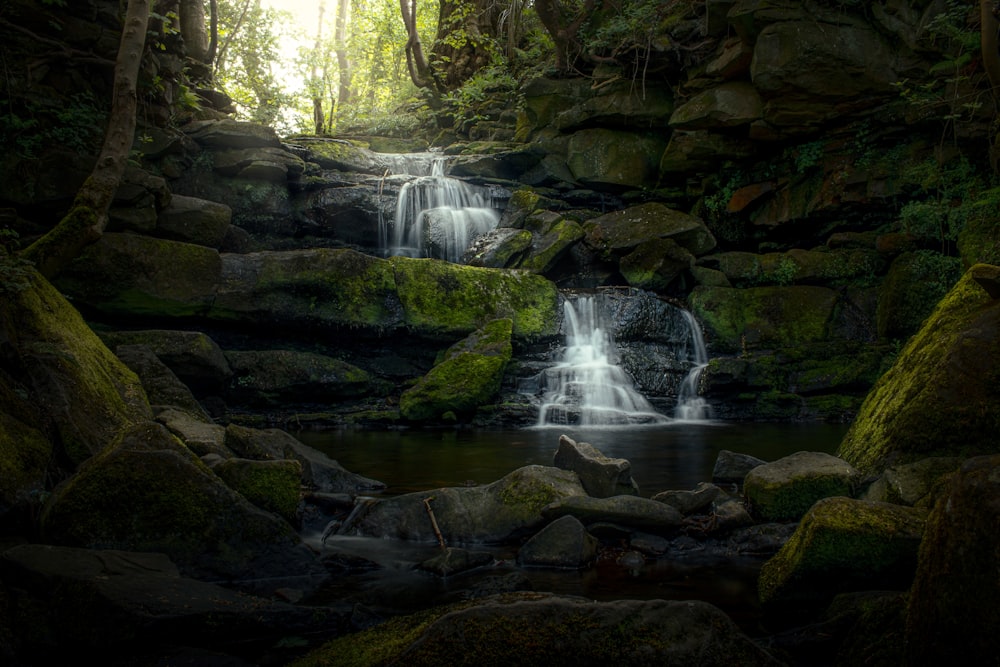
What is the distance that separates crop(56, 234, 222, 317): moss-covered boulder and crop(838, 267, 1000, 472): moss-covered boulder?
33.9 ft

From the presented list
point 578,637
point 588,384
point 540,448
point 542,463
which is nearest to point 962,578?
point 578,637

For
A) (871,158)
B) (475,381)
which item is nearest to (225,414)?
(475,381)

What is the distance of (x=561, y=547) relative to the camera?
13.2ft

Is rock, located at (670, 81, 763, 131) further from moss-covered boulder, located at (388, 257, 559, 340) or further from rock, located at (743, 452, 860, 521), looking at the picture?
rock, located at (743, 452, 860, 521)

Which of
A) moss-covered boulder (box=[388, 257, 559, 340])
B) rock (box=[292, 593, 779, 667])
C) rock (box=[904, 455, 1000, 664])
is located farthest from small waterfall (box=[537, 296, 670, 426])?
rock (box=[904, 455, 1000, 664])

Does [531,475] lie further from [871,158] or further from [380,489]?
[871,158]

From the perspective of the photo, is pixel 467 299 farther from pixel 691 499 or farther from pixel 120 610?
pixel 120 610

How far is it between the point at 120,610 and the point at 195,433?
3.23 m

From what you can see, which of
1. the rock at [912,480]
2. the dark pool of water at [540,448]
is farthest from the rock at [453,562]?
the rock at [912,480]

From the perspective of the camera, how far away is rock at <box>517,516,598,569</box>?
13.0 ft

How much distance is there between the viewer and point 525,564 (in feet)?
13.2

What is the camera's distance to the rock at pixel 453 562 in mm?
3873

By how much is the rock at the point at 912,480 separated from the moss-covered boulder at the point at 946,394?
0.93 feet

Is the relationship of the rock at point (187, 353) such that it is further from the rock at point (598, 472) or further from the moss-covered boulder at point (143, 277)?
the rock at point (598, 472)
